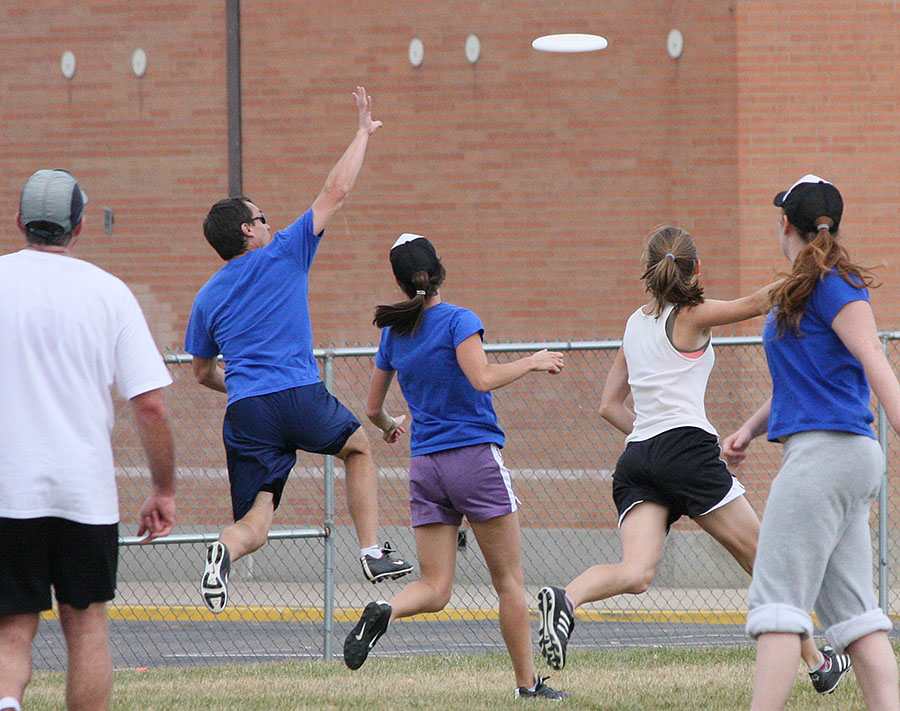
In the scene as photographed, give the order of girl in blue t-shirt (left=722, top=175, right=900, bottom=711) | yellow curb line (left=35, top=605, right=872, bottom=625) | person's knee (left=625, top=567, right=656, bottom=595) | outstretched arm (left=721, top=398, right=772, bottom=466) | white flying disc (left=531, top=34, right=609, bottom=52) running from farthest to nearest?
white flying disc (left=531, top=34, right=609, bottom=52) → yellow curb line (left=35, top=605, right=872, bottom=625) → person's knee (left=625, top=567, right=656, bottom=595) → outstretched arm (left=721, top=398, right=772, bottom=466) → girl in blue t-shirt (left=722, top=175, right=900, bottom=711)

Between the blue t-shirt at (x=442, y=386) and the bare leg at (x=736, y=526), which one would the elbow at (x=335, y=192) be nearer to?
the blue t-shirt at (x=442, y=386)

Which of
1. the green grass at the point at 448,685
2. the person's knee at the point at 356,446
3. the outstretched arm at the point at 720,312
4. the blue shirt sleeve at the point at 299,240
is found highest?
the blue shirt sleeve at the point at 299,240

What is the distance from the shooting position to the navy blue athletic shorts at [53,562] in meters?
4.01

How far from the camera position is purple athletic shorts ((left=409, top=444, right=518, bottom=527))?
18.9ft

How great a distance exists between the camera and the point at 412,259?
5.80m

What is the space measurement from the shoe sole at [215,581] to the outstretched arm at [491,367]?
4.45 ft

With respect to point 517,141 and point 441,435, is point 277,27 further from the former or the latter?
point 441,435

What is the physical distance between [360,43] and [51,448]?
9.69 metres

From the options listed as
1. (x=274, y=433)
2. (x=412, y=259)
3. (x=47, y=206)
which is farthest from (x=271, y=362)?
(x=47, y=206)

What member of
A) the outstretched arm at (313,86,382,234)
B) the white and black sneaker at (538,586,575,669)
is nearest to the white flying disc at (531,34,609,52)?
the outstretched arm at (313,86,382,234)

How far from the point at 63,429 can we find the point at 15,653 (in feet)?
2.42

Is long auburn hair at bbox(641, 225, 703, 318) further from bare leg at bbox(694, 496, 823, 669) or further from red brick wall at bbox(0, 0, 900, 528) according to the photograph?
red brick wall at bbox(0, 0, 900, 528)

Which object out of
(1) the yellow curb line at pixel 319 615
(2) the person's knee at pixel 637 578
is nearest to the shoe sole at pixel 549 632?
(2) the person's knee at pixel 637 578

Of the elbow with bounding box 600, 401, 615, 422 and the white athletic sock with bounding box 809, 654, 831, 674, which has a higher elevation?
the elbow with bounding box 600, 401, 615, 422
